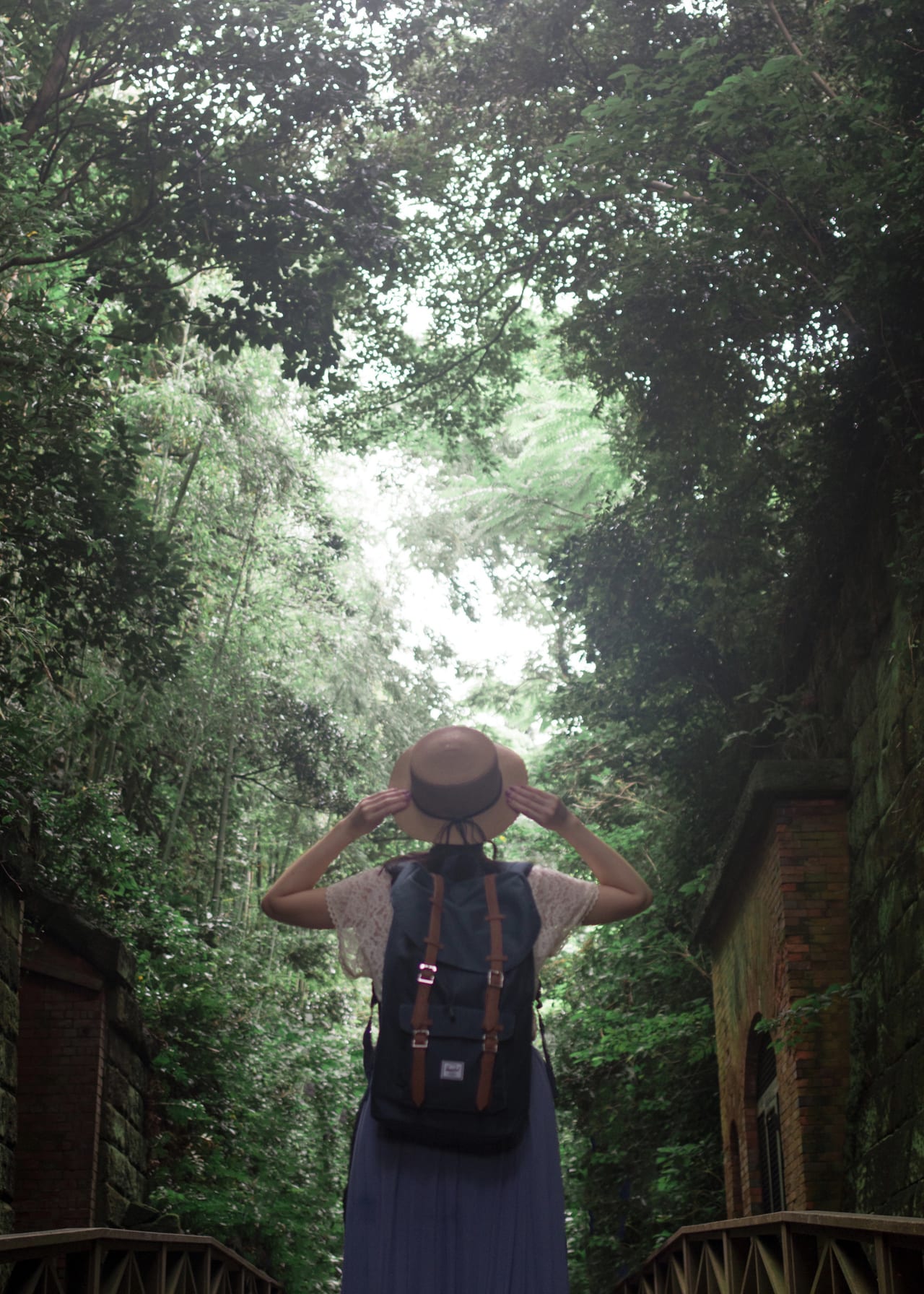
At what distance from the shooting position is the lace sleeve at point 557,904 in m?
2.90

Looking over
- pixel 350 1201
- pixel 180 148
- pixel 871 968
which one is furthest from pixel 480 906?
pixel 180 148

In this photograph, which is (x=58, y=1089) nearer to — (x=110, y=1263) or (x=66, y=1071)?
(x=66, y=1071)

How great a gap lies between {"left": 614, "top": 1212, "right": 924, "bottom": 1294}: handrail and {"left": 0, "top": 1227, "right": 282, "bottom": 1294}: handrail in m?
2.08

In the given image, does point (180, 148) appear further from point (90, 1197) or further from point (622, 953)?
point (622, 953)

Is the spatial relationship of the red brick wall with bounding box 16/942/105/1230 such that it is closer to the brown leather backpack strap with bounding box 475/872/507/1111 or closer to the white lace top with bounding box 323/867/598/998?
the white lace top with bounding box 323/867/598/998

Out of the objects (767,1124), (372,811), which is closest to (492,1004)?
(372,811)

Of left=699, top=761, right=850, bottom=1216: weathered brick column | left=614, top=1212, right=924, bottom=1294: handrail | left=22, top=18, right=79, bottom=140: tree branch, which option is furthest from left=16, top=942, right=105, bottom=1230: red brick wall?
left=22, top=18, right=79, bottom=140: tree branch

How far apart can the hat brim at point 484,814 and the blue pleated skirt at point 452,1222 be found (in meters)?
0.64

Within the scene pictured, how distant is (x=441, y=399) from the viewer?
13.9 m

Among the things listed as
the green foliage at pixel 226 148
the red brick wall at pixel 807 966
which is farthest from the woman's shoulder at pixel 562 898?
the green foliage at pixel 226 148

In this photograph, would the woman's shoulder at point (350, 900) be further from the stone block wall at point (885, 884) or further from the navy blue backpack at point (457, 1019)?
the stone block wall at point (885, 884)

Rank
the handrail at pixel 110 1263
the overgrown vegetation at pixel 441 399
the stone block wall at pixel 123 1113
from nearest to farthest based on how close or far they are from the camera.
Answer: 1. the handrail at pixel 110 1263
2. the overgrown vegetation at pixel 441 399
3. the stone block wall at pixel 123 1113

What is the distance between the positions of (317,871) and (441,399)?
11.3 meters

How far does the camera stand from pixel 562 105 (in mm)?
11547
